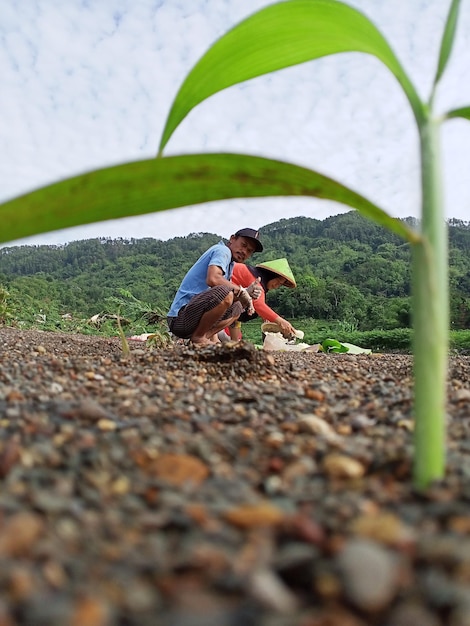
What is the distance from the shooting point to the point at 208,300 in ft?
10.3

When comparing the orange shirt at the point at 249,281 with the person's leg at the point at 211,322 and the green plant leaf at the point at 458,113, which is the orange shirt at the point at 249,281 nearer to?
the person's leg at the point at 211,322

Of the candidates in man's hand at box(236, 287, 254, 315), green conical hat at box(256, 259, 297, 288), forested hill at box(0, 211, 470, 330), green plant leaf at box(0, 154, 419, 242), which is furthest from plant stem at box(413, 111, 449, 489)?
forested hill at box(0, 211, 470, 330)

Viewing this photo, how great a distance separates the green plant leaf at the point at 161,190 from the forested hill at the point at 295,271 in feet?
24.2

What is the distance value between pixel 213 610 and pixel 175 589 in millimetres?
45

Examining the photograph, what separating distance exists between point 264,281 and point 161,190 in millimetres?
4463

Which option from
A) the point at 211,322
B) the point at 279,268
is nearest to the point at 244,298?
the point at 211,322

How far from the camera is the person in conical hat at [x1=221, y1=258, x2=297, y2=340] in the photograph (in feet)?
14.7

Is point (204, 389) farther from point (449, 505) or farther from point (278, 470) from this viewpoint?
point (449, 505)

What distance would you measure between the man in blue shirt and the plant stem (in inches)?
96.8

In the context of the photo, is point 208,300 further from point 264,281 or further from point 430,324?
point 430,324

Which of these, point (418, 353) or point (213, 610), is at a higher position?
point (418, 353)

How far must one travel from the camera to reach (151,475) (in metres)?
0.68

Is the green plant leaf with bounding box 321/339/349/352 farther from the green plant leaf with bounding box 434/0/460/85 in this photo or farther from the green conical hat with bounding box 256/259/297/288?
the green plant leaf with bounding box 434/0/460/85

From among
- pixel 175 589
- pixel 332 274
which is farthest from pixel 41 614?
pixel 332 274
